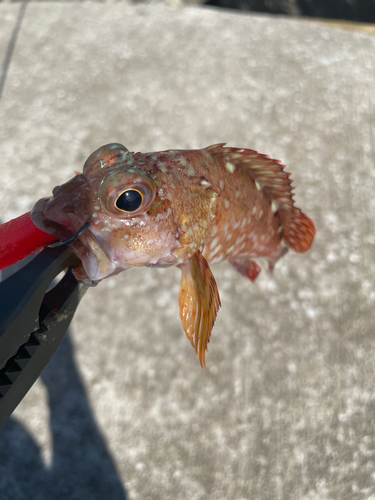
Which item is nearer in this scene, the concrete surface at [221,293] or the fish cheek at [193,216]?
the fish cheek at [193,216]

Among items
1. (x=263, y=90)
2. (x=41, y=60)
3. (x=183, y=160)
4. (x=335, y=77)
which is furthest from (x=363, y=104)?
(x=41, y=60)

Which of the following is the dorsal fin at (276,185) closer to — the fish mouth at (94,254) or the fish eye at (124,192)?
the fish eye at (124,192)

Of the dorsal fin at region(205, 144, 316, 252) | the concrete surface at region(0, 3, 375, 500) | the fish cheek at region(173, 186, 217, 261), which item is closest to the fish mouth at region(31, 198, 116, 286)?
the fish cheek at region(173, 186, 217, 261)

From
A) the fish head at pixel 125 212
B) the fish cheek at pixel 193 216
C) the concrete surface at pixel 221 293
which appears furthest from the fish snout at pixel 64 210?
the concrete surface at pixel 221 293

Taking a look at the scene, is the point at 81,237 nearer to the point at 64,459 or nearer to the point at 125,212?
the point at 125,212

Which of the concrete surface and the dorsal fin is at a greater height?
the dorsal fin

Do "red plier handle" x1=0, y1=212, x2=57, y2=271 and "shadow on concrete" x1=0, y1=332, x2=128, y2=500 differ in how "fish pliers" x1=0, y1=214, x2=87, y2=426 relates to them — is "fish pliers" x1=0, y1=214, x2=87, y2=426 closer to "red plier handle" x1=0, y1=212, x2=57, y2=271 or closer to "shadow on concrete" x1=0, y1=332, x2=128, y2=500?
"red plier handle" x1=0, y1=212, x2=57, y2=271

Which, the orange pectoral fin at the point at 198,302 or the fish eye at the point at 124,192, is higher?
the fish eye at the point at 124,192

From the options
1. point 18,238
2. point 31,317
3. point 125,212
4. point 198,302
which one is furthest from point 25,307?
point 198,302
